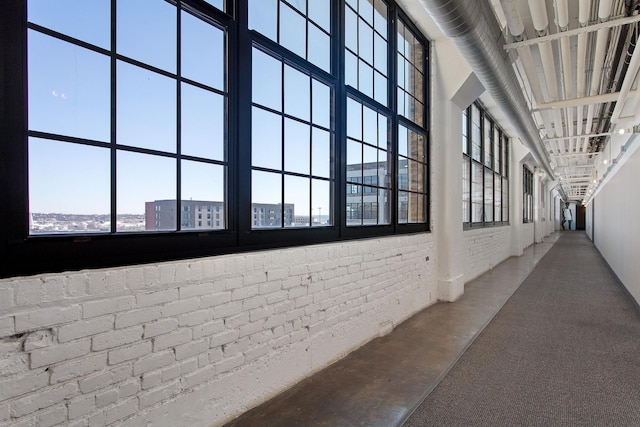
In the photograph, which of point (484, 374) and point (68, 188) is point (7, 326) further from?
point (484, 374)


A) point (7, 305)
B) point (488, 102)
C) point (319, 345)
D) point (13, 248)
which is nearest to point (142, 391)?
point (7, 305)

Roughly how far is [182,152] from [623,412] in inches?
126

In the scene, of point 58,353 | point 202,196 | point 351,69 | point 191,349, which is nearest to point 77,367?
point 58,353

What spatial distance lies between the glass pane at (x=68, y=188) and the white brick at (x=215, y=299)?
633 mm

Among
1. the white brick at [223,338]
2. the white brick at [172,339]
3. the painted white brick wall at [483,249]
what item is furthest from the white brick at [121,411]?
the painted white brick wall at [483,249]

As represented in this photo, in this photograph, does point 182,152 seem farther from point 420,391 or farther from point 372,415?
point 420,391

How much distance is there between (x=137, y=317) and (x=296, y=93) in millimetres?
1979

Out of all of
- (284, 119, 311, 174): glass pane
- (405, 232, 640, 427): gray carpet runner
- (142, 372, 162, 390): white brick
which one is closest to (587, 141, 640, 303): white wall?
(405, 232, 640, 427): gray carpet runner

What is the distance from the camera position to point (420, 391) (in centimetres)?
262

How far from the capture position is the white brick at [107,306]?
155 centimetres

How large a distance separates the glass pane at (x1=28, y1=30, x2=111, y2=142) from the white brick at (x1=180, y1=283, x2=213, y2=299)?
32.9 inches

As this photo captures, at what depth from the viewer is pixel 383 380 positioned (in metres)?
2.79

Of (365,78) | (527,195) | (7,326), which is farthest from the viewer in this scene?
(527,195)

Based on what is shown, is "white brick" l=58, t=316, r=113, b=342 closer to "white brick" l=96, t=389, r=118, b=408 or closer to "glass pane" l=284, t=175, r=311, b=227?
"white brick" l=96, t=389, r=118, b=408
